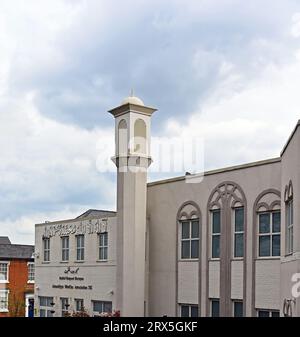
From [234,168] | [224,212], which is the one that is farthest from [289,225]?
[224,212]

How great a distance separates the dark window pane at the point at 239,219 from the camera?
593 inches

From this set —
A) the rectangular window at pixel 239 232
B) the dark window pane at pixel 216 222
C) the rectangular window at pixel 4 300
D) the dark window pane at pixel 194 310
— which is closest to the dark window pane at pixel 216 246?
the dark window pane at pixel 216 222

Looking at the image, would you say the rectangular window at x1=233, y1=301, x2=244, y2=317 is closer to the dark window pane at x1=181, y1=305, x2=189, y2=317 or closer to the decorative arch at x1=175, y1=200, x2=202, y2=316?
the decorative arch at x1=175, y1=200, x2=202, y2=316

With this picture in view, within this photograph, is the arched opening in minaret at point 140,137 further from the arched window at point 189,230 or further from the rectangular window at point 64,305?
the rectangular window at point 64,305

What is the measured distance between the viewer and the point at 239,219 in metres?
15.2

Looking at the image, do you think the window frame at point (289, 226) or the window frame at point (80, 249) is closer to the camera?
the window frame at point (289, 226)

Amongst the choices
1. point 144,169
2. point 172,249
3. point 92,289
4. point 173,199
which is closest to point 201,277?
point 172,249

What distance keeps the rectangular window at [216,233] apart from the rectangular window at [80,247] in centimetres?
662

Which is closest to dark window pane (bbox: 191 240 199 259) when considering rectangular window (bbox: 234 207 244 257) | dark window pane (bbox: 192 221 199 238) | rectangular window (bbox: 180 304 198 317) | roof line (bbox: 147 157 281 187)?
dark window pane (bbox: 192 221 199 238)

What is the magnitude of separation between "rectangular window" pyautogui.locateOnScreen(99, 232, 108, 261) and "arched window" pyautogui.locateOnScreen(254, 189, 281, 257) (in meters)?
6.54

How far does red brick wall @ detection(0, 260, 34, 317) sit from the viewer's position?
34.6m

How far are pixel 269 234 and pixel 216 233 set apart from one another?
2102 mm
